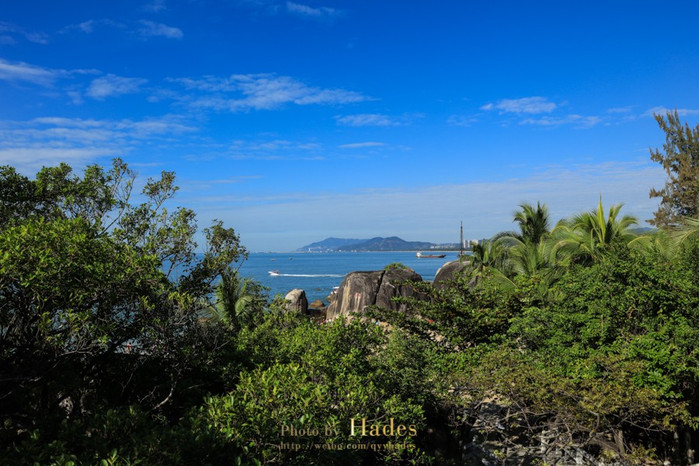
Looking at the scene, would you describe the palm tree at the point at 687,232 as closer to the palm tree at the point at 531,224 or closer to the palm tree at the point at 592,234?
the palm tree at the point at 592,234

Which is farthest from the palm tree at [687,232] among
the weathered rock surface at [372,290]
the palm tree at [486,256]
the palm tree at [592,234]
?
the weathered rock surface at [372,290]

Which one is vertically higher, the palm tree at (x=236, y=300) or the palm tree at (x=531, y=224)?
the palm tree at (x=531, y=224)

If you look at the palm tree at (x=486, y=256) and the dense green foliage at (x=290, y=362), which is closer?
the dense green foliage at (x=290, y=362)

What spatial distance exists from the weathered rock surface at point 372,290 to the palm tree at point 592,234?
9.81 metres

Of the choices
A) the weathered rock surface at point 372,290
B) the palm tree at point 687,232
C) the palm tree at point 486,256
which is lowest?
the weathered rock surface at point 372,290

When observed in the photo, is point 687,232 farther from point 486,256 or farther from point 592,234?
point 486,256

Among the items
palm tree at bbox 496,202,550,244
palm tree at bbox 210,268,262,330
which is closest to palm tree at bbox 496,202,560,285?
palm tree at bbox 496,202,550,244

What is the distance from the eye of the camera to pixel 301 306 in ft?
106

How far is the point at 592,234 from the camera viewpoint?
1733 centimetres

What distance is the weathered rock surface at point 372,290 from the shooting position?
87.4ft

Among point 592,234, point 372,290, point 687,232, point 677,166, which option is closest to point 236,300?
point 372,290

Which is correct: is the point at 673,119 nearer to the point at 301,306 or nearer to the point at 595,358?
the point at 301,306

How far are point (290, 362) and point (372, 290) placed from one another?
787 inches

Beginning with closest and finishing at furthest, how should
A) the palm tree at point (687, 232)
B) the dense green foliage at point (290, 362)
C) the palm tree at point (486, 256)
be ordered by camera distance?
the dense green foliage at point (290, 362)
the palm tree at point (687, 232)
the palm tree at point (486, 256)
